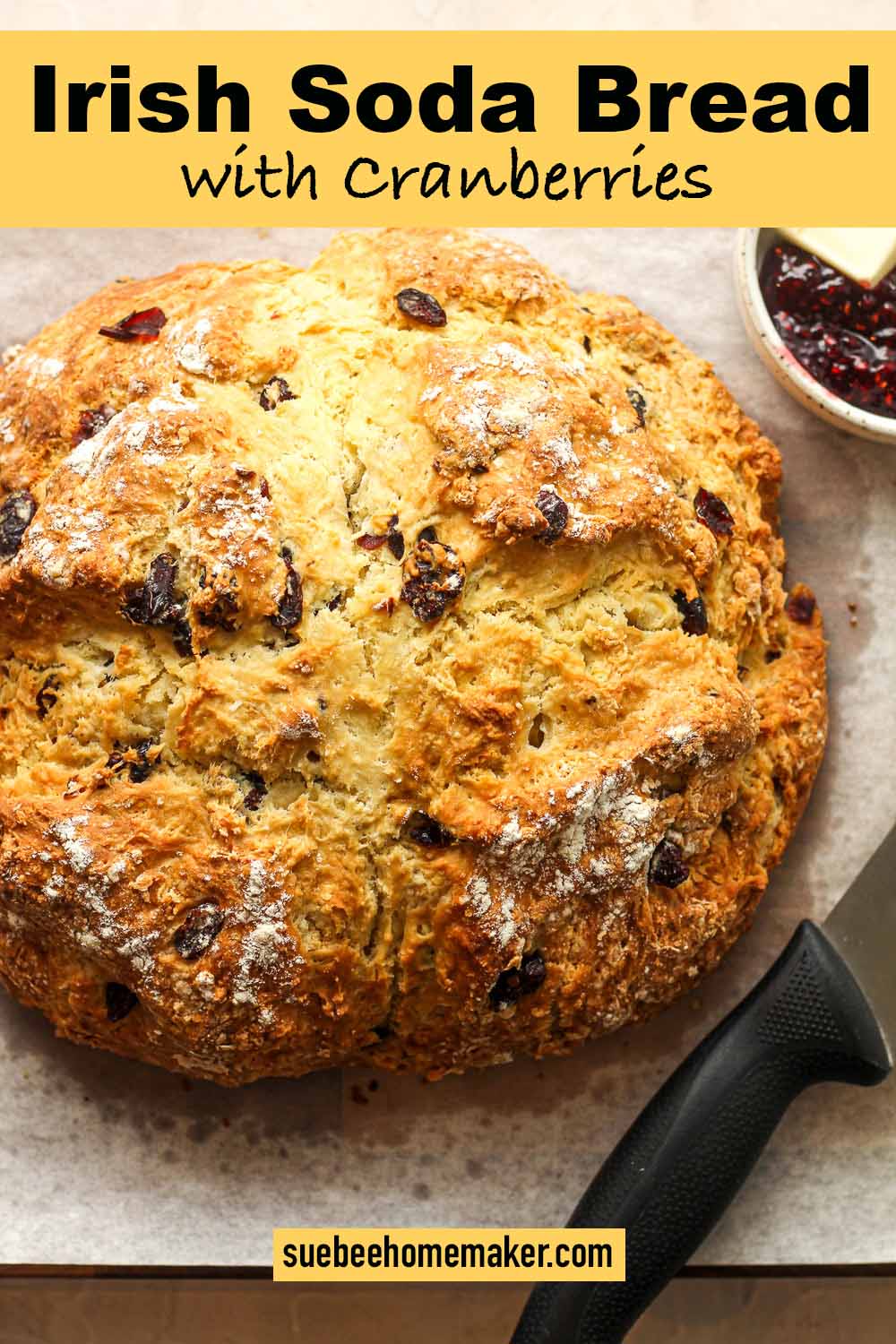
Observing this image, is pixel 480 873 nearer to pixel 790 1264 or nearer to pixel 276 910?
pixel 276 910

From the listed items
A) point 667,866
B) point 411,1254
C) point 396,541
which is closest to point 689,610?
point 667,866

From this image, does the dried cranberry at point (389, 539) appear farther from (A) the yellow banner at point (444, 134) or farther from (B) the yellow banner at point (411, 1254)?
(B) the yellow banner at point (411, 1254)

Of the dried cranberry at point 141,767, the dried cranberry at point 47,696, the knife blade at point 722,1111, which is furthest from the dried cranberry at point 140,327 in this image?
the knife blade at point 722,1111

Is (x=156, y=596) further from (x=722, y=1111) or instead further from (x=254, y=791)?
(x=722, y=1111)

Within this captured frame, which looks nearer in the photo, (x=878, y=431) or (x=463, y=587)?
(x=463, y=587)

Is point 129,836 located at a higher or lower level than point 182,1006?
higher

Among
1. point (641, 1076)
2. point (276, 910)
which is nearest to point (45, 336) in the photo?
point (276, 910)
